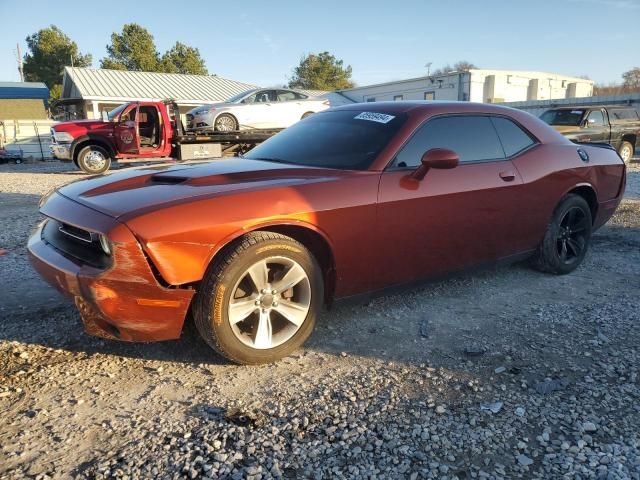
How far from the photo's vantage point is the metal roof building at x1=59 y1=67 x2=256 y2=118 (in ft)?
90.0

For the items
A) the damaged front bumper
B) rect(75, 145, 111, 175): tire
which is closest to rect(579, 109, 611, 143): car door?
rect(75, 145, 111, 175): tire

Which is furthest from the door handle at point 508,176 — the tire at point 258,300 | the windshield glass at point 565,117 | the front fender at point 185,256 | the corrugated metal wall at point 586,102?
the corrugated metal wall at point 586,102

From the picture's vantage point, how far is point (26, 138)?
21328mm

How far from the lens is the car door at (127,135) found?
41.2ft

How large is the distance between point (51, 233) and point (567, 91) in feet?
141

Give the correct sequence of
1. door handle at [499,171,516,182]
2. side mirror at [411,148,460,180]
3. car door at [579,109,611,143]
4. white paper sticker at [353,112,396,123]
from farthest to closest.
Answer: car door at [579,109,611,143]
door handle at [499,171,516,182]
white paper sticker at [353,112,396,123]
side mirror at [411,148,460,180]

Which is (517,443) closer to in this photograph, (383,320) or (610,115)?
(383,320)

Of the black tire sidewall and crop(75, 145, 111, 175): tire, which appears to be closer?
the black tire sidewall

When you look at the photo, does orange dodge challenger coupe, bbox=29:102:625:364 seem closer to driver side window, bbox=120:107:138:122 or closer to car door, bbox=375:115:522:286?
car door, bbox=375:115:522:286

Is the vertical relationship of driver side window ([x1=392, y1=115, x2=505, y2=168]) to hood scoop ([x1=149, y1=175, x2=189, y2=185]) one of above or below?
above

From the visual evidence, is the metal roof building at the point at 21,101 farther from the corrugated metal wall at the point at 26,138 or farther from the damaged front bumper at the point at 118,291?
the damaged front bumper at the point at 118,291

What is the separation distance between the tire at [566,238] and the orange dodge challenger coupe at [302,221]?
2cm

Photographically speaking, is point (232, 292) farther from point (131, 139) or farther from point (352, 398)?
point (131, 139)

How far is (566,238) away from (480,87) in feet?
94.2
